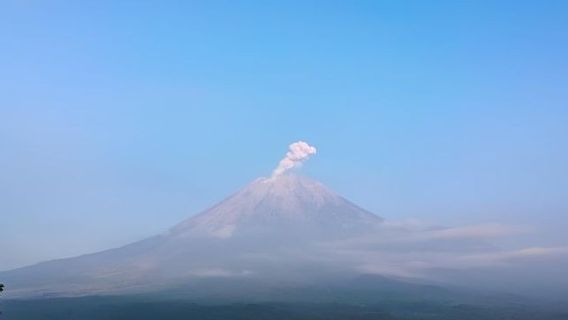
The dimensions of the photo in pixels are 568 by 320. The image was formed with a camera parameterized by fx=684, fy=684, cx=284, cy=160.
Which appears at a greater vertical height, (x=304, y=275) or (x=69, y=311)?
(x=304, y=275)

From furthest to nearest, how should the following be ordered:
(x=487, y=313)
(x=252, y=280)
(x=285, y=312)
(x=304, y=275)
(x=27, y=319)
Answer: (x=304, y=275) < (x=252, y=280) < (x=487, y=313) < (x=285, y=312) < (x=27, y=319)

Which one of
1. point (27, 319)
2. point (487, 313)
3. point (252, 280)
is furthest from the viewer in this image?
point (252, 280)

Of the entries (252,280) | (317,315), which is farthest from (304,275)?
(317,315)

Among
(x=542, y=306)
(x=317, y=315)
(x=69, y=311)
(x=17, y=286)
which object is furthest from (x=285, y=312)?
(x=17, y=286)

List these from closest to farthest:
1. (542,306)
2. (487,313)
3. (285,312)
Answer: (285,312) < (487,313) < (542,306)

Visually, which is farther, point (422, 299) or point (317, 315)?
point (422, 299)

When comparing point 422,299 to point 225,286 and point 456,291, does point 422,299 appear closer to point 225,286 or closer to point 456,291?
point 456,291

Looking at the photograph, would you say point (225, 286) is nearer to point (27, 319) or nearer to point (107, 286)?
point (107, 286)

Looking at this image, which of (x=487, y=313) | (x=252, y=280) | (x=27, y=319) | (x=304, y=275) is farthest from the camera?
(x=304, y=275)

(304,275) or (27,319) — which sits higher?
(304,275)
